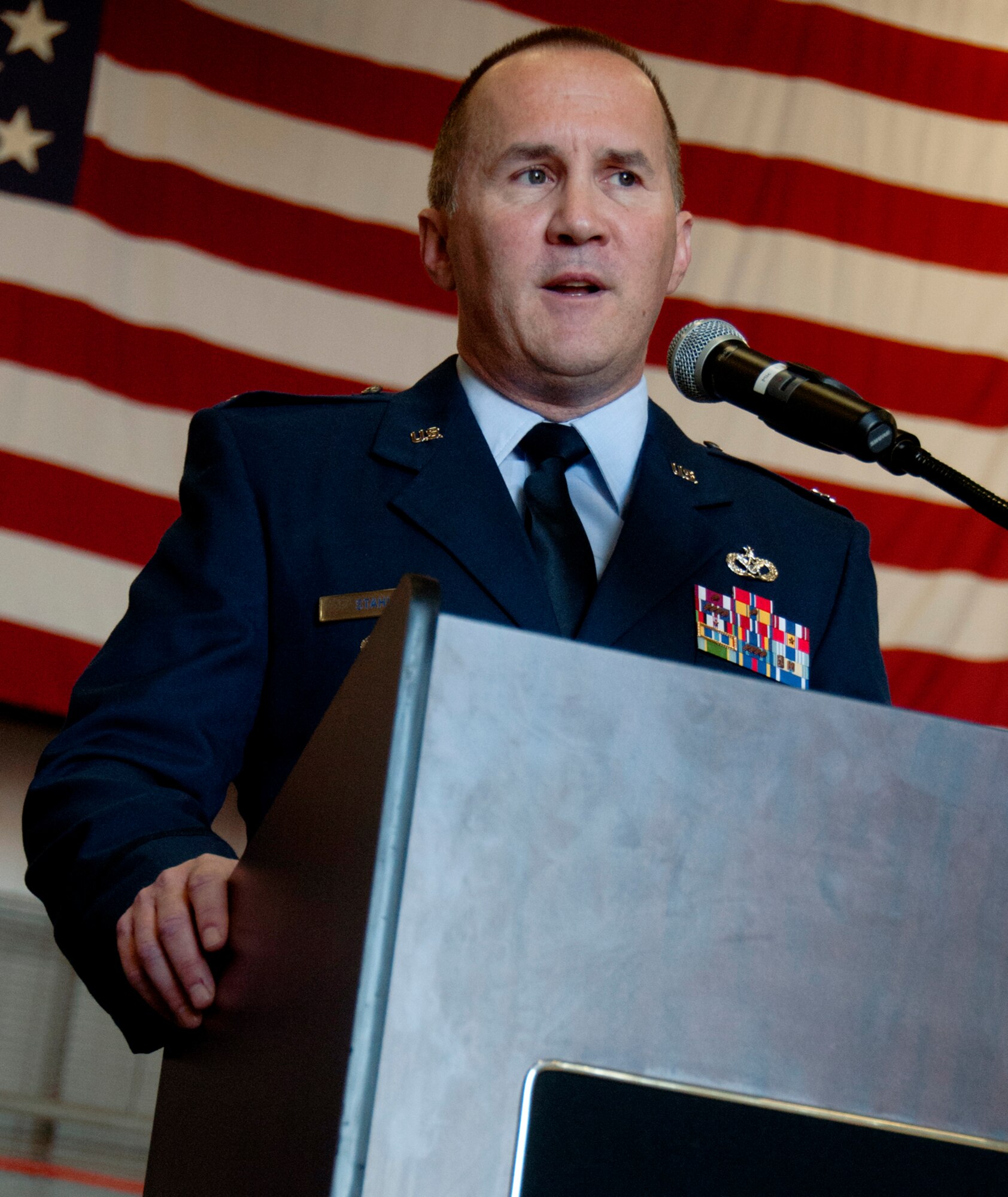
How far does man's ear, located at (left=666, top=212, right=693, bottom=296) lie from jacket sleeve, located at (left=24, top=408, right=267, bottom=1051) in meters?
0.57

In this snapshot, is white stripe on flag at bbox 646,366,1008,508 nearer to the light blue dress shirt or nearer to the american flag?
the american flag

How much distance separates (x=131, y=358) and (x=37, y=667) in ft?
2.03

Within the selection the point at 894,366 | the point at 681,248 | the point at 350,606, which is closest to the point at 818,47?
the point at 894,366

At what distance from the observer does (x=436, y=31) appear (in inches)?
117

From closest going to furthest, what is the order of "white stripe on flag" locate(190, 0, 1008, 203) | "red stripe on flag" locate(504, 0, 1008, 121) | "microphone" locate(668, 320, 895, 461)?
"microphone" locate(668, 320, 895, 461), "white stripe on flag" locate(190, 0, 1008, 203), "red stripe on flag" locate(504, 0, 1008, 121)

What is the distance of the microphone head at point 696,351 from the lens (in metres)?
0.93

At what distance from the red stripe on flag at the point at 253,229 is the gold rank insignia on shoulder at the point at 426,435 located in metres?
1.58

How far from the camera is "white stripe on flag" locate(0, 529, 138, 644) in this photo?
8.11 feet

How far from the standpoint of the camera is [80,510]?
255 centimetres

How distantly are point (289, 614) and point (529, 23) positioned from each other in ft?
7.15

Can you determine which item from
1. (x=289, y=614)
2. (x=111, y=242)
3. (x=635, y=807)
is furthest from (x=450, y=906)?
(x=111, y=242)

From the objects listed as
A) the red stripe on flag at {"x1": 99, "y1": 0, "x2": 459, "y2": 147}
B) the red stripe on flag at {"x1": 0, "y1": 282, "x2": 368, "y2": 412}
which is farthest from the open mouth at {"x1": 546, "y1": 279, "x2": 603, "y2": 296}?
the red stripe on flag at {"x1": 99, "y1": 0, "x2": 459, "y2": 147}

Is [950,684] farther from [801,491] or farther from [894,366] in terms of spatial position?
[801,491]

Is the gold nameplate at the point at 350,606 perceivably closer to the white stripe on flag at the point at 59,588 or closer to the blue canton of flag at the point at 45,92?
the white stripe on flag at the point at 59,588
